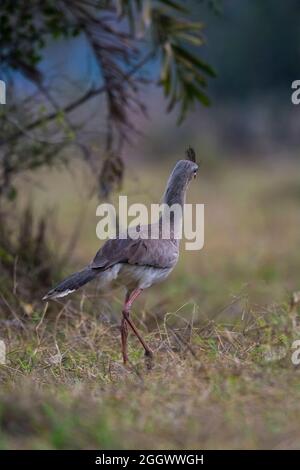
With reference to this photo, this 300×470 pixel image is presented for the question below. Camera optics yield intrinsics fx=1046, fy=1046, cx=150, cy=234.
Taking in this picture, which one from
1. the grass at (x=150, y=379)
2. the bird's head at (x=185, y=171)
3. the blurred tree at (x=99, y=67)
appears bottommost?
the grass at (x=150, y=379)

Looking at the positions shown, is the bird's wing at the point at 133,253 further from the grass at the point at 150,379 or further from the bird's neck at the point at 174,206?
the grass at the point at 150,379

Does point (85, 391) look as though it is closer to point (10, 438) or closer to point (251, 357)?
point (10, 438)

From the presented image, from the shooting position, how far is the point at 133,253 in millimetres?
5457

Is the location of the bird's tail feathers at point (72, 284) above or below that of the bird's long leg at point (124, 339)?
above

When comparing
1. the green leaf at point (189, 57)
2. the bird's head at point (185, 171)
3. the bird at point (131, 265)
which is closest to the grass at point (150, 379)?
the bird at point (131, 265)

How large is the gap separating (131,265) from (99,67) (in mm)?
3104

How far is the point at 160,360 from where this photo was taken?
214 inches

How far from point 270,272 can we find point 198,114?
20.7 metres

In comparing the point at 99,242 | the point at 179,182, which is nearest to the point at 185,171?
the point at 179,182

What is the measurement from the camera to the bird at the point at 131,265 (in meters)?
5.37

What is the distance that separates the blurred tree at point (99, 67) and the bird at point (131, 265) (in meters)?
2.28

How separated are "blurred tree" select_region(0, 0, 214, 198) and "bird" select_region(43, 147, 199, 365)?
7.47 feet

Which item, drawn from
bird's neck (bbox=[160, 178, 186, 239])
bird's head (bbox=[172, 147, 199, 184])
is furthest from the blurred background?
bird's head (bbox=[172, 147, 199, 184])

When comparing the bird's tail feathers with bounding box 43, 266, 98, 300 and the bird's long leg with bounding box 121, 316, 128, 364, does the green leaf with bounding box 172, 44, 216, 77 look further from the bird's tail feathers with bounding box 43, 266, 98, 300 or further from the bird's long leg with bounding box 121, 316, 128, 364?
the bird's tail feathers with bounding box 43, 266, 98, 300
